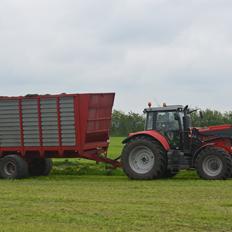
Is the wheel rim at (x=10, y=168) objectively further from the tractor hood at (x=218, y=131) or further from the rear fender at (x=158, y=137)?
the tractor hood at (x=218, y=131)

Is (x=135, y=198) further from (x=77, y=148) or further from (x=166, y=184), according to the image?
(x=77, y=148)

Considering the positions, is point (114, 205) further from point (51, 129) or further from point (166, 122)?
point (51, 129)

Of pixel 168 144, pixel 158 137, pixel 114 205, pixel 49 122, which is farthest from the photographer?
pixel 49 122

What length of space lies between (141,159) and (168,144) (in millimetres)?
878

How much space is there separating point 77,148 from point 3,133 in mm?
Result: 2487

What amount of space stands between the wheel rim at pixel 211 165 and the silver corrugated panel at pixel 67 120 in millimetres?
3803

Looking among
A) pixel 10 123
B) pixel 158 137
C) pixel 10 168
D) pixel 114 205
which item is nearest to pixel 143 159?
pixel 158 137

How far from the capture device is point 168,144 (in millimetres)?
17859

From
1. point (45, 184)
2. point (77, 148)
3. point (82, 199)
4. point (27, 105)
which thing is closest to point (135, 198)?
point (82, 199)

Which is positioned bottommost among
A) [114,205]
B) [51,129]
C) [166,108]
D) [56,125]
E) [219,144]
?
[114,205]

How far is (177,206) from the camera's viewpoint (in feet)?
38.2

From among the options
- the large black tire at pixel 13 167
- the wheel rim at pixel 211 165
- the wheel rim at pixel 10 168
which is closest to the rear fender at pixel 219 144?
the wheel rim at pixel 211 165

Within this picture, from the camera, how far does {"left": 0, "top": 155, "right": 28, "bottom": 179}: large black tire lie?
1878 centimetres

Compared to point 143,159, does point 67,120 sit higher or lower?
higher
